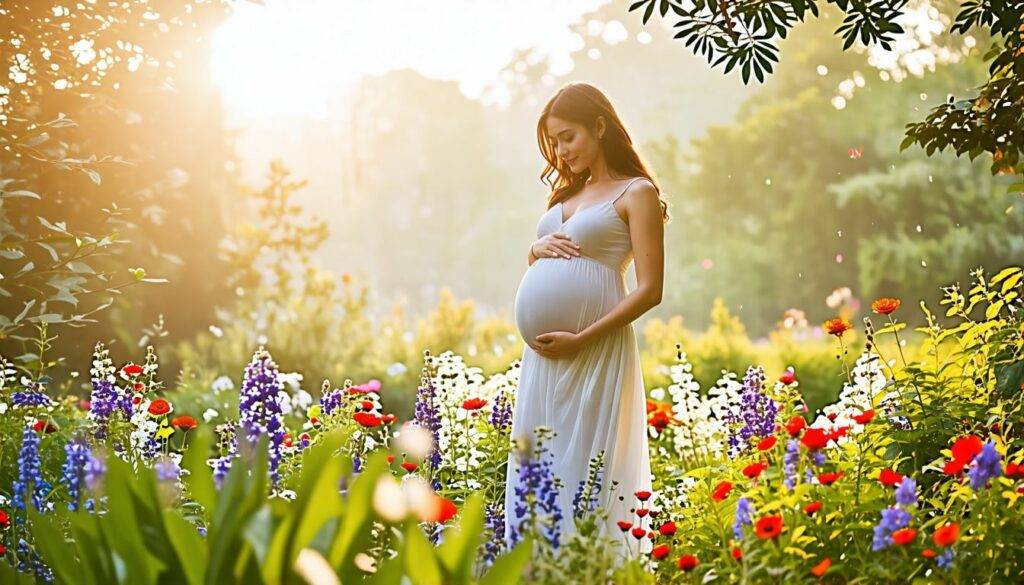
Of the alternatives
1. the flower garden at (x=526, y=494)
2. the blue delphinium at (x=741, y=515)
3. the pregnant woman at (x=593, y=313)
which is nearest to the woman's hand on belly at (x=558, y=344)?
the pregnant woman at (x=593, y=313)

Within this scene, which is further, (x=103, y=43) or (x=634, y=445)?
(x=103, y=43)

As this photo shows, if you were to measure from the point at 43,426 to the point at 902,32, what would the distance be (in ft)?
11.2

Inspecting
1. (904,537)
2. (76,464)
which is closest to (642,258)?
(904,537)

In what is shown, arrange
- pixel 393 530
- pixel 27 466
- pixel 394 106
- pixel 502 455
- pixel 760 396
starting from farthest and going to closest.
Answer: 1. pixel 394 106
2. pixel 502 455
3. pixel 760 396
4. pixel 27 466
5. pixel 393 530

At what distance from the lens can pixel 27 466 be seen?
110 inches

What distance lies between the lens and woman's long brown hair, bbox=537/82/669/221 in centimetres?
342

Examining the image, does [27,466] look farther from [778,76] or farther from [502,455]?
[778,76]

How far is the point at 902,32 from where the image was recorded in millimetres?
2881

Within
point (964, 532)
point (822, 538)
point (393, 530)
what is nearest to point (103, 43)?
point (393, 530)

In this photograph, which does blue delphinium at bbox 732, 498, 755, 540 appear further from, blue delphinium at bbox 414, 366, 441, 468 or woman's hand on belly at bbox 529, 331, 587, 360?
blue delphinium at bbox 414, 366, 441, 468

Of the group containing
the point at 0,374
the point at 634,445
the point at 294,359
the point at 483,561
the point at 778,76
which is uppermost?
the point at 778,76

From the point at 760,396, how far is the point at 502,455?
48.1 inches

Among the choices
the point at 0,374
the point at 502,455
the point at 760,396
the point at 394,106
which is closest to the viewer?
the point at 760,396

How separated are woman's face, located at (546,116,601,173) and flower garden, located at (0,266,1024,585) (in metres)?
1.05
